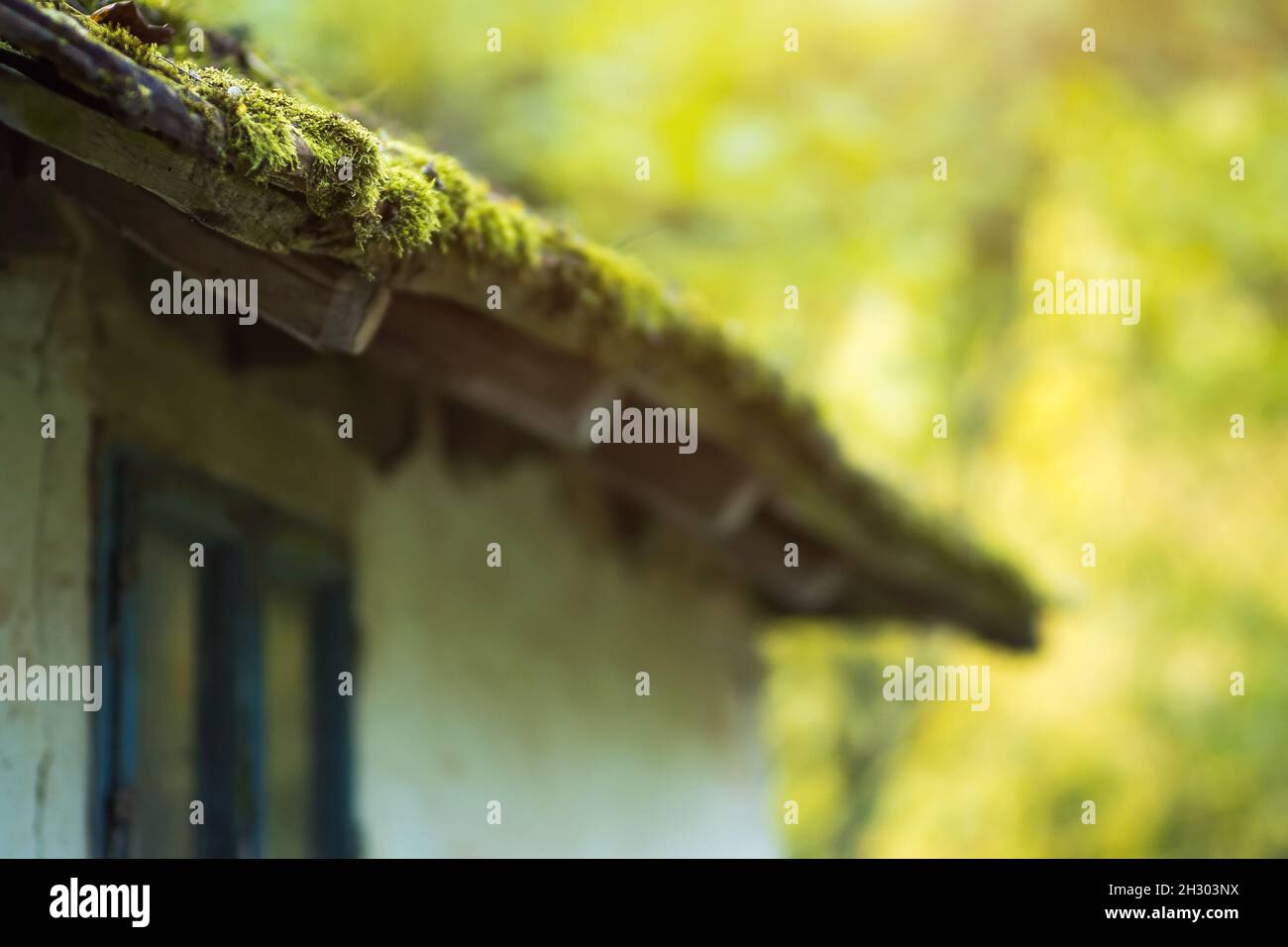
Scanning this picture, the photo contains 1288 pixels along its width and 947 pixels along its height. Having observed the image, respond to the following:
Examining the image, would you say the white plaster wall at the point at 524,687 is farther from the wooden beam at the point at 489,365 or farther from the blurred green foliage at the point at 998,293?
the blurred green foliage at the point at 998,293

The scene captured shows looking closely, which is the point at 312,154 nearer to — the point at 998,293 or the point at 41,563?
the point at 41,563

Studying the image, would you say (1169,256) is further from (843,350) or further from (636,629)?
(636,629)

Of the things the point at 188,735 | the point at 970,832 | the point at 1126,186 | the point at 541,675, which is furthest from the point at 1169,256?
the point at 188,735

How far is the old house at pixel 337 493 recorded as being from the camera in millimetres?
2189

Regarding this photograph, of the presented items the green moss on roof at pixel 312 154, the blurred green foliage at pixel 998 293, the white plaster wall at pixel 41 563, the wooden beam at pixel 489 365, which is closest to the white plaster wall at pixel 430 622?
the white plaster wall at pixel 41 563

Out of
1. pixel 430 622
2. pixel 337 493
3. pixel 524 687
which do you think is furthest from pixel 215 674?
pixel 524 687

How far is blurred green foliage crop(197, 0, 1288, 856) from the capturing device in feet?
25.7

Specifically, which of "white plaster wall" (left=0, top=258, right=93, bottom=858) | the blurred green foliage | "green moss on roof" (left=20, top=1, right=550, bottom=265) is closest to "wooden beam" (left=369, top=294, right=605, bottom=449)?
"white plaster wall" (left=0, top=258, right=93, bottom=858)

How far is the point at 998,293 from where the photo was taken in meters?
10.3

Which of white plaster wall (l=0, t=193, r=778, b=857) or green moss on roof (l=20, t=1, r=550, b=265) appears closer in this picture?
green moss on roof (l=20, t=1, r=550, b=265)

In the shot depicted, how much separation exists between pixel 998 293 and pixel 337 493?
291 inches

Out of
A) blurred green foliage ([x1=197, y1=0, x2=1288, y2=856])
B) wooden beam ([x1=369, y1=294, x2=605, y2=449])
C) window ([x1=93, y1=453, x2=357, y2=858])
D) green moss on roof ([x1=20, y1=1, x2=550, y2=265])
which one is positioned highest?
blurred green foliage ([x1=197, y1=0, x2=1288, y2=856])

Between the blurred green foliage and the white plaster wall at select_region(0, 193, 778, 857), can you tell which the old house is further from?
the blurred green foliage

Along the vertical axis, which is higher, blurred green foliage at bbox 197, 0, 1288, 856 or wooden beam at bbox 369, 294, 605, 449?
blurred green foliage at bbox 197, 0, 1288, 856
